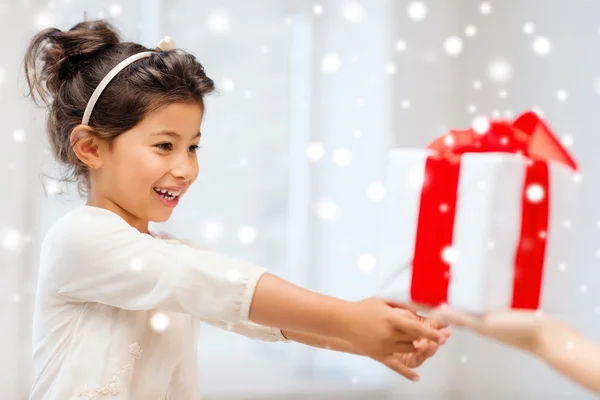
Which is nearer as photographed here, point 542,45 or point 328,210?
point 542,45

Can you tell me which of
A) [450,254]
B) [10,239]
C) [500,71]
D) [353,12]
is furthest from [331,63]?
Answer: [450,254]

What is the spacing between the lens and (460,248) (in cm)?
84

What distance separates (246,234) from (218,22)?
555 mm

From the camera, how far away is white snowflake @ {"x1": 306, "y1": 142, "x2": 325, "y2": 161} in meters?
2.05

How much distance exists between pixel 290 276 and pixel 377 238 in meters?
0.26

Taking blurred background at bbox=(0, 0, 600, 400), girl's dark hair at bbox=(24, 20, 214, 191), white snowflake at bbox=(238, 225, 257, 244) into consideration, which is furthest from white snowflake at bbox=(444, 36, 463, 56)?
girl's dark hair at bbox=(24, 20, 214, 191)

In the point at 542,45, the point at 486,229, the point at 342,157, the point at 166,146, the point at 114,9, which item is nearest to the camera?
the point at 486,229

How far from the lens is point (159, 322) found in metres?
1.15

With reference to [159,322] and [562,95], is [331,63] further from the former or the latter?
[159,322]

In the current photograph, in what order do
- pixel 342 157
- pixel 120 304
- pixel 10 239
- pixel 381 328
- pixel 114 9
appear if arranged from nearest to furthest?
1. pixel 381 328
2. pixel 120 304
3. pixel 10 239
4. pixel 114 9
5. pixel 342 157

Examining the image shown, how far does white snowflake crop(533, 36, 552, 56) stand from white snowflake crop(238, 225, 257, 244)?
34.7 inches

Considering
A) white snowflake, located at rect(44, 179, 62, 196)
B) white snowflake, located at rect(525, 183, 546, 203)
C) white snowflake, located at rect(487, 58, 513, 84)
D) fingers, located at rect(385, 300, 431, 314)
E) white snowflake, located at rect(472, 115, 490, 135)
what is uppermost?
white snowflake, located at rect(487, 58, 513, 84)

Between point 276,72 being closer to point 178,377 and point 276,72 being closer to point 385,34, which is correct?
point 385,34

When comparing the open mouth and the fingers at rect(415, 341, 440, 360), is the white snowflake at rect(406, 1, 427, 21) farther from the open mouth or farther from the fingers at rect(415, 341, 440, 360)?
the fingers at rect(415, 341, 440, 360)
